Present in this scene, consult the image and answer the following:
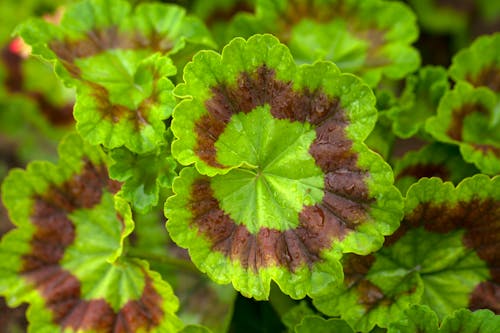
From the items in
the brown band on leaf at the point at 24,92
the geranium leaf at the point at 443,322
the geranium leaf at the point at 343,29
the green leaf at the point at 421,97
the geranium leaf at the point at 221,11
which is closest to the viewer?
the geranium leaf at the point at 443,322

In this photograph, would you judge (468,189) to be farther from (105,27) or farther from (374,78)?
(105,27)

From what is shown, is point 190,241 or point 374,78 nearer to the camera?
point 190,241

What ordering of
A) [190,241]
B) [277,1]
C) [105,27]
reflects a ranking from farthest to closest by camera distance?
[277,1] < [105,27] < [190,241]

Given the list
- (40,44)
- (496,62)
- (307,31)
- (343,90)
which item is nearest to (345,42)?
(307,31)

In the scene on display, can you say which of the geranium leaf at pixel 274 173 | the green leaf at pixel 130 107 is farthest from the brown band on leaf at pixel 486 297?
the green leaf at pixel 130 107

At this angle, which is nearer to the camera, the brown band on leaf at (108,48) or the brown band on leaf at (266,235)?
the brown band on leaf at (266,235)

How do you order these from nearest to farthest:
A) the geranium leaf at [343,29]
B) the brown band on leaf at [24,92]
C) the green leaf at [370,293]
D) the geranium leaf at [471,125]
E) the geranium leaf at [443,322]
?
the geranium leaf at [443,322] → the green leaf at [370,293] → the geranium leaf at [471,125] → the geranium leaf at [343,29] → the brown band on leaf at [24,92]

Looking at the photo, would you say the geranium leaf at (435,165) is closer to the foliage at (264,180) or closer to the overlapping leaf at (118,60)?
the foliage at (264,180)

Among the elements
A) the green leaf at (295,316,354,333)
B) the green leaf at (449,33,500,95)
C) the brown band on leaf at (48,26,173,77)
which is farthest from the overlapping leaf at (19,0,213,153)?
the green leaf at (449,33,500,95)
